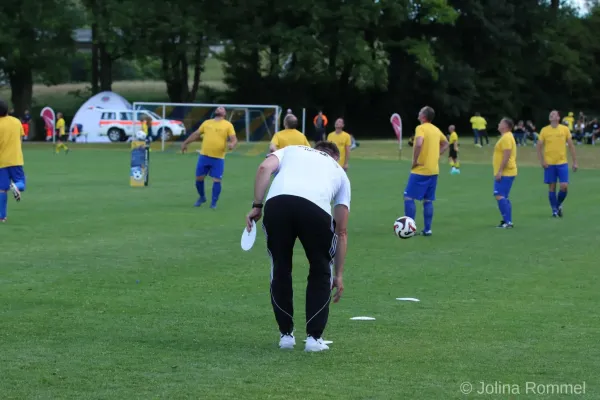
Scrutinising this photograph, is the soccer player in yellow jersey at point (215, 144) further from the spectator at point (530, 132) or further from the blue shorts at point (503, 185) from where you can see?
the spectator at point (530, 132)

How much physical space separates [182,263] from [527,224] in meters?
7.97

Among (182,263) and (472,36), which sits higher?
(472,36)

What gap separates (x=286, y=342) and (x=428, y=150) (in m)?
8.93

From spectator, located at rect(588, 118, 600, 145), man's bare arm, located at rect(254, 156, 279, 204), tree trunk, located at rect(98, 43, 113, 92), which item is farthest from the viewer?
tree trunk, located at rect(98, 43, 113, 92)

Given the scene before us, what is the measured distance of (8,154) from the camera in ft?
55.4

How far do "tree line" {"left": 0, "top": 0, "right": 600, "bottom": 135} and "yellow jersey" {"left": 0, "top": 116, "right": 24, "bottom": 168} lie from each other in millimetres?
44802

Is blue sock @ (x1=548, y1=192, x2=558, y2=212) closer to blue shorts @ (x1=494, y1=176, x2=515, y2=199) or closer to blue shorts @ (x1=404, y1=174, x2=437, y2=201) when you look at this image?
blue shorts @ (x1=494, y1=176, x2=515, y2=199)

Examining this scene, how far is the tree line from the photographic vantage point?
2457 inches

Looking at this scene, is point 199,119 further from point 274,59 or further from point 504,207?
point 504,207

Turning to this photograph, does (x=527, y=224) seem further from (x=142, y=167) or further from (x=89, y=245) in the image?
(x=142, y=167)

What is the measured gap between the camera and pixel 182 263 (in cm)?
1261

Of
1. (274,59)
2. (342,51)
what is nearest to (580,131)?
(342,51)

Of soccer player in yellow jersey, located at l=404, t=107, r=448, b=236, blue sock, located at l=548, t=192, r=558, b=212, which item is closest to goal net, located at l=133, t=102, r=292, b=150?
blue sock, located at l=548, t=192, r=558, b=212

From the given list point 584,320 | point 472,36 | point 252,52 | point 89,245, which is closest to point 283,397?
point 584,320
